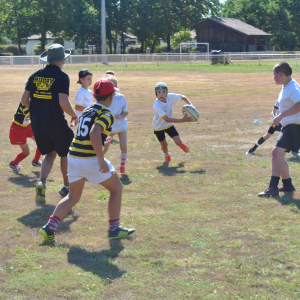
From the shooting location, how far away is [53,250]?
4516 mm

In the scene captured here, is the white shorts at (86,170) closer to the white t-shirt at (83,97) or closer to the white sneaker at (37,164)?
the white t-shirt at (83,97)

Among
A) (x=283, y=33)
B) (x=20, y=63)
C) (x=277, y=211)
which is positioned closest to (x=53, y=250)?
(x=277, y=211)

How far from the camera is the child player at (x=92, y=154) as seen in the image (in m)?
4.28

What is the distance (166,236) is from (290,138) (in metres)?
2.60

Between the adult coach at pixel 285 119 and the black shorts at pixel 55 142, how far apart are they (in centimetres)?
301

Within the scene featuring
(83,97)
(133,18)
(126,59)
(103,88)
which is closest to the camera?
(103,88)

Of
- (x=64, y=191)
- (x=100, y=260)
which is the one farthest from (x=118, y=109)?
(x=100, y=260)

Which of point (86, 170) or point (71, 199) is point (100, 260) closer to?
point (71, 199)

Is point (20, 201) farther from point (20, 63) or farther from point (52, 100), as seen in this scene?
point (20, 63)

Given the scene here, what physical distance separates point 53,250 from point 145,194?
92.7 inches

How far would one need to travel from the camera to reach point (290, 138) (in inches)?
243

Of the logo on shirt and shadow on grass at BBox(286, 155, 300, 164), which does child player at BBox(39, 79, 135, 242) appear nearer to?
the logo on shirt

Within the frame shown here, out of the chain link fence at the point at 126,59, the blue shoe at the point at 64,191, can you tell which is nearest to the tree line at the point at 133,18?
the chain link fence at the point at 126,59

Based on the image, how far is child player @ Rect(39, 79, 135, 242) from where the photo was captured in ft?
A: 14.0
